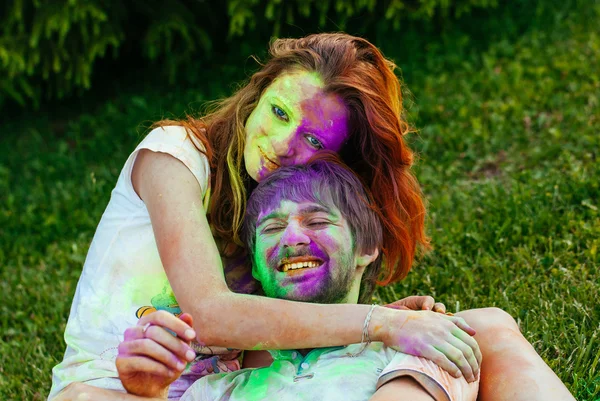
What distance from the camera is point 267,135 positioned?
328 centimetres

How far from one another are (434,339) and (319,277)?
516mm

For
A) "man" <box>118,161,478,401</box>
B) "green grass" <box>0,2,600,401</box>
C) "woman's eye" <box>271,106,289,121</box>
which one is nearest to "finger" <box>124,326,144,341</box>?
"man" <box>118,161,478,401</box>

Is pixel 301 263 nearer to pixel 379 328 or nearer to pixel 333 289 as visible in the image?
pixel 333 289

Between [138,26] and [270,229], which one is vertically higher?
[270,229]

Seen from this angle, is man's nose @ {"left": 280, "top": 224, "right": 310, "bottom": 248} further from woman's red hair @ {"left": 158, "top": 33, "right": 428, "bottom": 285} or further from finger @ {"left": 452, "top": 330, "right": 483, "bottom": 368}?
finger @ {"left": 452, "top": 330, "right": 483, "bottom": 368}

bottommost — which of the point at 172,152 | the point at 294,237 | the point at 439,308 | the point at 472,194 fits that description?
the point at 472,194

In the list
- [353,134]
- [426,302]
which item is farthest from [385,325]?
[353,134]

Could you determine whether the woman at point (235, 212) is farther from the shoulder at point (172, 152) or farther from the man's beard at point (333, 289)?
the man's beard at point (333, 289)

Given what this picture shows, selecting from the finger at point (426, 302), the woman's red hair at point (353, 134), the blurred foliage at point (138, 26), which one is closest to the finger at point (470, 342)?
the finger at point (426, 302)

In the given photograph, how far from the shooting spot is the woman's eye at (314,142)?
330 cm

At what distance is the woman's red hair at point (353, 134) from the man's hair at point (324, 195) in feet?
0.30

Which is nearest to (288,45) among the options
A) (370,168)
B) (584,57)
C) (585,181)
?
(370,168)

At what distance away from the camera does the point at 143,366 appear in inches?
98.0

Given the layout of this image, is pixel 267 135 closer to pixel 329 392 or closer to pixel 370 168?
pixel 370 168
